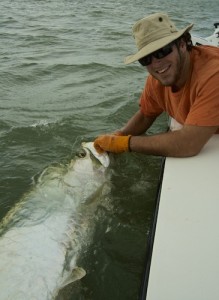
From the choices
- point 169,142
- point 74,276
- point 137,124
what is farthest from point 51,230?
point 137,124

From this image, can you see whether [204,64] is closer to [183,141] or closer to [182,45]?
[182,45]

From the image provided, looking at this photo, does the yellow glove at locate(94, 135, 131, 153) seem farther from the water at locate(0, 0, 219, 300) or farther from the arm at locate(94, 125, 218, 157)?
the water at locate(0, 0, 219, 300)

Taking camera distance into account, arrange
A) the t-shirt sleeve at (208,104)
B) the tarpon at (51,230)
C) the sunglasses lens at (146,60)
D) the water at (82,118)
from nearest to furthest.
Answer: the tarpon at (51,230) → the t-shirt sleeve at (208,104) → the sunglasses lens at (146,60) → the water at (82,118)

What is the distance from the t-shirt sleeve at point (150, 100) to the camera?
3.87 metres

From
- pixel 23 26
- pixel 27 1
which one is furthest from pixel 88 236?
pixel 27 1

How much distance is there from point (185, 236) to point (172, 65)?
144cm

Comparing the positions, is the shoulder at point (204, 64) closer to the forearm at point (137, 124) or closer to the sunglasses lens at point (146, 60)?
the sunglasses lens at point (146, 60)

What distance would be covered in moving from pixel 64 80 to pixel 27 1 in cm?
1236

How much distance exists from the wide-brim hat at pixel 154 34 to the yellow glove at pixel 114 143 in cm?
73

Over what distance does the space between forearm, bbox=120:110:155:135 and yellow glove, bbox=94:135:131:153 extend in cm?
61

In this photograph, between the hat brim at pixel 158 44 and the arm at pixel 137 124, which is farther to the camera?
the arm at pixel 137 124

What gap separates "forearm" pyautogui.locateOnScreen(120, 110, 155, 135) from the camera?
4250mm

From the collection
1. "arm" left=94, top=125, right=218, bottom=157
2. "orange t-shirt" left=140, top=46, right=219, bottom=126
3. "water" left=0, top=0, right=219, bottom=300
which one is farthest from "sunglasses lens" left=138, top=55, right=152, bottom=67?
"water" left=0, top=0, right=219, bottom=300

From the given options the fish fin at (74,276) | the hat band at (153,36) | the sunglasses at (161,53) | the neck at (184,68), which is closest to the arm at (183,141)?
the neck at (184,68)
